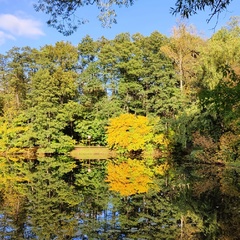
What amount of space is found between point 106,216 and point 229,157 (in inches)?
516

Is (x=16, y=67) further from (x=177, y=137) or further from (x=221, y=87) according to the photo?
(x=221, y=87)

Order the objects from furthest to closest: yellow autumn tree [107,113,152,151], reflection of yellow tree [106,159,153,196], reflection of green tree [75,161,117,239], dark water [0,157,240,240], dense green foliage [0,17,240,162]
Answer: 1. dense green foliage [0,17,240,162]
2. yellow autumn tree [107,113,152,151]
3. reflection of yellow tree [106,159,153,196]
4. reflection of green tree [75,161,117,239]
5. dark water [0,157,240,240]

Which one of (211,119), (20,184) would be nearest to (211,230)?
(20,184)

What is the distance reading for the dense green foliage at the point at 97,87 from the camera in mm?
33375

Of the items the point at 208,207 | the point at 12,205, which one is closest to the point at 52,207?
the point at 12,205

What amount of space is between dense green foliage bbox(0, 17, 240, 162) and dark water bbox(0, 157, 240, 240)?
16.2m

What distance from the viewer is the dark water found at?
7309 millimetres

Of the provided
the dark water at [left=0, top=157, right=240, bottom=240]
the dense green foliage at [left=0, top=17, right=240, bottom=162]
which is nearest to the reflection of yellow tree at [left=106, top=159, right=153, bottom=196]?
the dark water at [left=0, top=157, right=240, bottom=240]

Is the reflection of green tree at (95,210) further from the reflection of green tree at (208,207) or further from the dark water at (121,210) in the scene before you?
the reflection of green tree at (208,207)

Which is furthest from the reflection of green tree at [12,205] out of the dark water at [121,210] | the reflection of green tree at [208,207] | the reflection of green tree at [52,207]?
the reflection of green tree at [208,207]

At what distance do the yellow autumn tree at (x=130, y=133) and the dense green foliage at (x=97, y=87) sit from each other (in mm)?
1054

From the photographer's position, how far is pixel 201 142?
21.6 meters

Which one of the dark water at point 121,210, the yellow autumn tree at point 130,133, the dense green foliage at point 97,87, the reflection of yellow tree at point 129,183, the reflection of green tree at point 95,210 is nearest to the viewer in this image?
the dark water at point 121,210

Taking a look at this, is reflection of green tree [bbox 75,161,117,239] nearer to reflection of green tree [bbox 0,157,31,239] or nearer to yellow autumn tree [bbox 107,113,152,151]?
reflection of green tree [bbox 0,157,31,239]
